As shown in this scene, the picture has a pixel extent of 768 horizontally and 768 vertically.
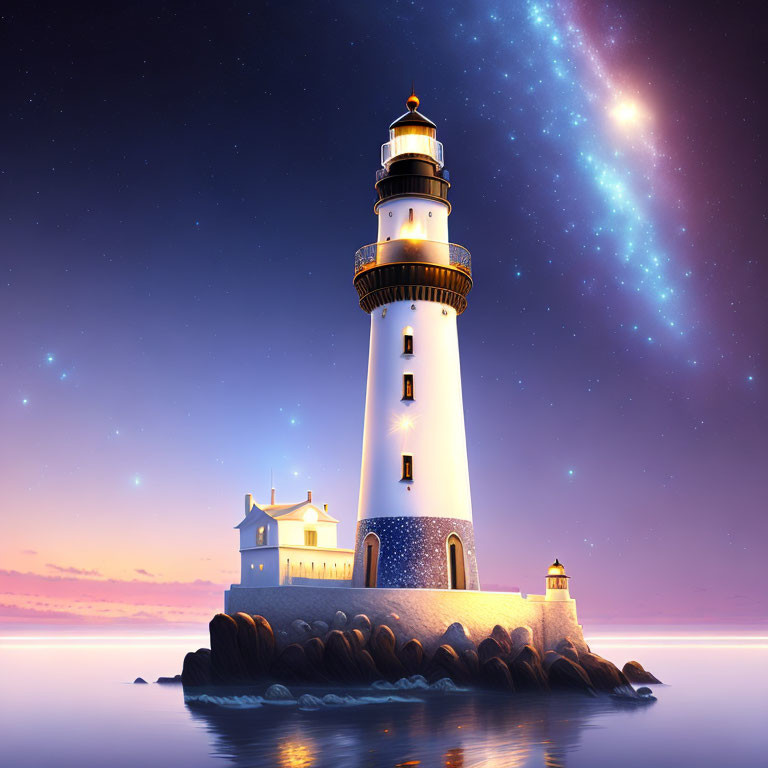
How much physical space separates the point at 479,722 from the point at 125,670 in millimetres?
48312

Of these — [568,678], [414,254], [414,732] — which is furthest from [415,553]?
[414,254]

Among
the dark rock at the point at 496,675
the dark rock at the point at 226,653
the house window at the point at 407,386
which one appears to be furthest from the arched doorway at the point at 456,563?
the dark rock at the point at 226,653

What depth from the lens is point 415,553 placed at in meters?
35.4

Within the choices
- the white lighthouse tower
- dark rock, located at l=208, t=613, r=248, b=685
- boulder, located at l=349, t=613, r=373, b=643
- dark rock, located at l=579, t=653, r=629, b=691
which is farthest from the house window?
dark rock, located at l=579, t=653, r=629, b=691

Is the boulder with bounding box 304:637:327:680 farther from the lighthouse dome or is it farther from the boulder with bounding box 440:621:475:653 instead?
the lighthouse dome

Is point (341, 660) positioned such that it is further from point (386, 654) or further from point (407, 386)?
point (407, 386)

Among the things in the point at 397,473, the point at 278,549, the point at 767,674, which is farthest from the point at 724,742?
the point at 767,674

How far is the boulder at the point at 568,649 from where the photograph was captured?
1363 inches

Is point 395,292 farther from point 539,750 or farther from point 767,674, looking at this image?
point 767,674

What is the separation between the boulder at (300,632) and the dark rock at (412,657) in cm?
344

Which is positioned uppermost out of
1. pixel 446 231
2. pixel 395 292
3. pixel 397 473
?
pixel 446 231

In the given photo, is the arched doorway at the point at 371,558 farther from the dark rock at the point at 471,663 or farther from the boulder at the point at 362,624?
the dark rock at the point at 471,663

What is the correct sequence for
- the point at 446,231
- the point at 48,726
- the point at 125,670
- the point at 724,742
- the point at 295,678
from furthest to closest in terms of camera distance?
the point at 125,670, the point at 446,231, the point at 48,726, the point at 295,678, the point at 724,742

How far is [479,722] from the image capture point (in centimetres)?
2620
